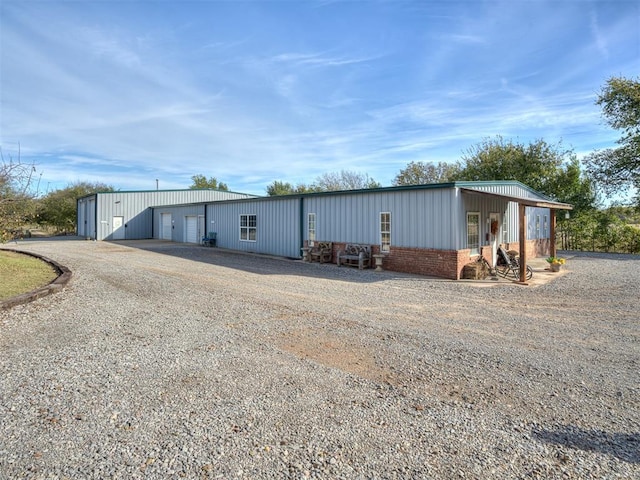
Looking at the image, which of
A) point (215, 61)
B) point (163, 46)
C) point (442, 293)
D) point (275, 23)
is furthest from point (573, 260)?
point (163, 46)

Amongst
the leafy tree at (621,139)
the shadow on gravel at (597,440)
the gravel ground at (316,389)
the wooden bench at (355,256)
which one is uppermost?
the leafy tree at (621,139)

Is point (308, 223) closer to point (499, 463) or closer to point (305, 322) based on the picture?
point (305, 322)

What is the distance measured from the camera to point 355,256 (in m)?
14.4

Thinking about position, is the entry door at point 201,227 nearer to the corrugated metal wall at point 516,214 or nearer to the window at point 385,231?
the window at point 385,231

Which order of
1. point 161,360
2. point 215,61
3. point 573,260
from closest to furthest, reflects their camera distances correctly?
point 161,360 → point 215,61 → point 573,260

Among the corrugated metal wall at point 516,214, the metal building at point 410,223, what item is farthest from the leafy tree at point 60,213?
the corrugated metal wall at point 516,214

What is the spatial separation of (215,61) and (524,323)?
49.1 feet

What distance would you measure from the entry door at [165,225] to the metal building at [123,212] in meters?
1.63

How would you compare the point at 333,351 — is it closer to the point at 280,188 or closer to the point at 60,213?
the point at 60,213

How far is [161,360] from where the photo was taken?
4.79 meters

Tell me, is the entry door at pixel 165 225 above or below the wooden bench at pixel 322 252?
above

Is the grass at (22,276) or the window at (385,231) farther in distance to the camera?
the window at (385,231)

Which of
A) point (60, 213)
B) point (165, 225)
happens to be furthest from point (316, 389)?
point (60, 213)

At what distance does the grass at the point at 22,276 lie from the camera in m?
8.45
